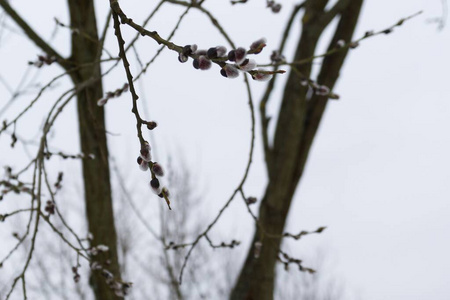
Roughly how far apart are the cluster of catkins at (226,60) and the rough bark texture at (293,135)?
8.19 feet

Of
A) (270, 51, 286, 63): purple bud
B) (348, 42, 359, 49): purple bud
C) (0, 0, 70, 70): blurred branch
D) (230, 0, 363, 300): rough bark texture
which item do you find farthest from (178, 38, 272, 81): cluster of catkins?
(230, 0, 363, 300): rough bark texture

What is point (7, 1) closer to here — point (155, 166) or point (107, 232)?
point (107, 232)

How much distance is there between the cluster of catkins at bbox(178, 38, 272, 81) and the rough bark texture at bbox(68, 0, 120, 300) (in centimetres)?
218

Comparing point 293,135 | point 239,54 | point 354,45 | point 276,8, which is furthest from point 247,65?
point 293,135

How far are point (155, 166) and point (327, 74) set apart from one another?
102 inches

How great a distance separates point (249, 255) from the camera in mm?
3469

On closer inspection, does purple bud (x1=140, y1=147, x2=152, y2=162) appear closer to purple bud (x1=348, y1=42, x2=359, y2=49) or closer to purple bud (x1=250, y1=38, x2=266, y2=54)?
purple bud (x1=250, y1=38, x2=266, y2=54)

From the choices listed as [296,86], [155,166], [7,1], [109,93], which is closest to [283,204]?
[296,86]

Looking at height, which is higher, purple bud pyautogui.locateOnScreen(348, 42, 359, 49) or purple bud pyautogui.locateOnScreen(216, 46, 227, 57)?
purple bud pyautogui.locateOnScreen(348, 42, 359, 49)

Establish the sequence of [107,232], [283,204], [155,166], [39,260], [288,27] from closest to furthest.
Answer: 1. [155,166]
2. [107,232]
3. [283,204]
4. [288,27]
5. [39,260]

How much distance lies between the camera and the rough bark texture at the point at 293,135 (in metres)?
3.31

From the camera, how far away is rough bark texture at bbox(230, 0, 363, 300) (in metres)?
3.31

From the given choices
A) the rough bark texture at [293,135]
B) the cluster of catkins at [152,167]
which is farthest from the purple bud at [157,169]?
the rough bark texture at [293,135]

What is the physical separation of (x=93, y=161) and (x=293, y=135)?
1.30 m
